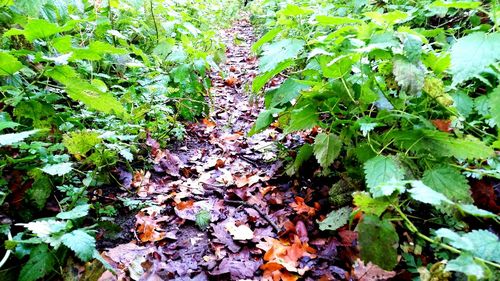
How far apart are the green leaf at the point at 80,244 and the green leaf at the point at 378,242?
1.15m

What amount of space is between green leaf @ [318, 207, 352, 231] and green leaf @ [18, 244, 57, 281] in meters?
1.36

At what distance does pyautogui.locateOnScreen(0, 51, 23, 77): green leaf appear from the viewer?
1.72 meters

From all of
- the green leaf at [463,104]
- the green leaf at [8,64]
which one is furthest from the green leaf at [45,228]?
the green leaf at [463,104]

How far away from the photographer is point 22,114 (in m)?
1.96

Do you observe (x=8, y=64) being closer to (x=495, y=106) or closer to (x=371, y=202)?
(x=371, y=202)

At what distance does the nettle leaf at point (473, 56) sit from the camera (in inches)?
53.2

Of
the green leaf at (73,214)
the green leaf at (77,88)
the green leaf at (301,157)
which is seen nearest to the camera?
the green leaf at (73,214)

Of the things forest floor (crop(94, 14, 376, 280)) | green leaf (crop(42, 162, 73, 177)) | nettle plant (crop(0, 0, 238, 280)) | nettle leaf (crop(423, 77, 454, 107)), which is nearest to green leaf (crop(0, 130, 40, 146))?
nettle plant (crop(0, 0, 238, 280))

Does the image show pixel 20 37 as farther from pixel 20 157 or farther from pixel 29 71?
pixel 20 157

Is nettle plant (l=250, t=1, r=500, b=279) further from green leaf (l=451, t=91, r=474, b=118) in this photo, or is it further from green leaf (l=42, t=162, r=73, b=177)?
green leaf (l=42, t=162, r=73, b=177)

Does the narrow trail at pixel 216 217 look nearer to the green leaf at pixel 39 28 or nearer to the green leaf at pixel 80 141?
the green leaf at pixel 80 141

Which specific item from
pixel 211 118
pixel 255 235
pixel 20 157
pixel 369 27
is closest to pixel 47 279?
pixel 20 157

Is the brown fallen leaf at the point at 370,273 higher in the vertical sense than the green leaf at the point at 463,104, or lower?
lower

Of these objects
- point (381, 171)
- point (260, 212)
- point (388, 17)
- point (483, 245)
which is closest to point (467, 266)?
point (483, 245)
